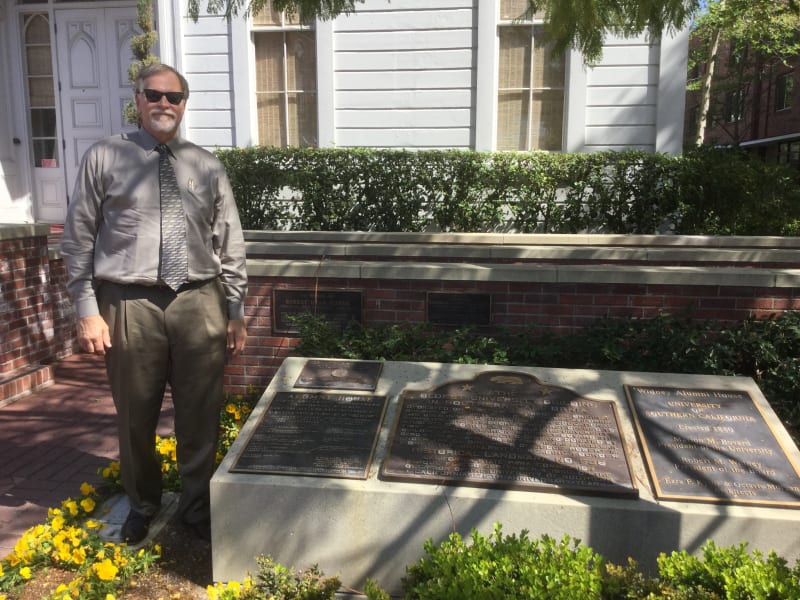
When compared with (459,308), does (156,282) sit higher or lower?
higher

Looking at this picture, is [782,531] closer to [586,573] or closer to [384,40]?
[586,573]

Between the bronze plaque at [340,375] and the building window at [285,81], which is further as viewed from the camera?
the building window at [285,81]

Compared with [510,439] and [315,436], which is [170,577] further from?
[510,439]

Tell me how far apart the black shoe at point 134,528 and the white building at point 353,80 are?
6.77 m

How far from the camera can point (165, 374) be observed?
333cm

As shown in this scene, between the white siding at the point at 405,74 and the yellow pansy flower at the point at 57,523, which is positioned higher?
the white siding at the point at 405,74

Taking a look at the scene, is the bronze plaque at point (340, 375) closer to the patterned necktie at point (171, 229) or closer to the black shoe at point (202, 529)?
the black shoe at point (202, 529)

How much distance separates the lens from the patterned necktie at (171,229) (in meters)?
3.12

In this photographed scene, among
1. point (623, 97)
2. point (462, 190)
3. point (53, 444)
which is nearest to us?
point (53, 444)

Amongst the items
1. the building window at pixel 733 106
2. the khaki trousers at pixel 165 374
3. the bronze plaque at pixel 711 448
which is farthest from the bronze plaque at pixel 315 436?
the building window at pixel 733 106

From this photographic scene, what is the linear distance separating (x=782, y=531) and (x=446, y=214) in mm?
5980

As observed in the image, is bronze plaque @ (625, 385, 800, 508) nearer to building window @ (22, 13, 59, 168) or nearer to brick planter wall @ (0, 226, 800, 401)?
brick planter wall @ (0, 226, 800, 401)

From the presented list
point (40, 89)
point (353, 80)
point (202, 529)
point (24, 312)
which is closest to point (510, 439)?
point (202, 529)

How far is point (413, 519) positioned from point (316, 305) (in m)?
2.26
